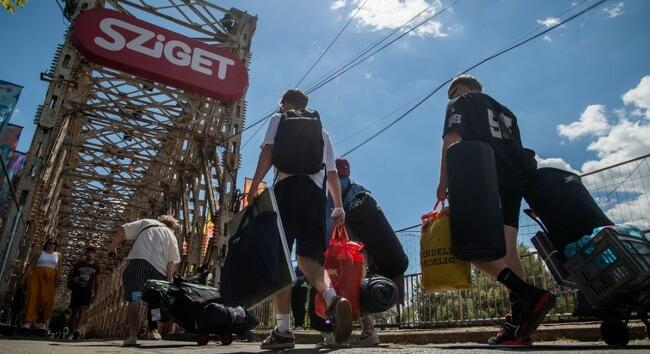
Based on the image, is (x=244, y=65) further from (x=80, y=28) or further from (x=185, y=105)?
(x=80, y=28)

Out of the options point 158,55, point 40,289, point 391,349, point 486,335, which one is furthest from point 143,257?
point 158,55

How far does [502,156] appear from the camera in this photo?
3098 mm

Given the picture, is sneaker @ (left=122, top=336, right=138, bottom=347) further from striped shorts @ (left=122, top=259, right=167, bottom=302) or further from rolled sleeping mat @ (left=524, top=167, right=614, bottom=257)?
rolled sleeping mat @ (left=524, top=167, right=614, bottom=257)

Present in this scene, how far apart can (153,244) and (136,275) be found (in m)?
0.41

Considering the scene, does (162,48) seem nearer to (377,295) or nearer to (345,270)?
(345,270)

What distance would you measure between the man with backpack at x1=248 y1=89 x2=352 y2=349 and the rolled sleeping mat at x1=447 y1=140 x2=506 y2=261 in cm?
87

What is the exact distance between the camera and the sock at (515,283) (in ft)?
8.54

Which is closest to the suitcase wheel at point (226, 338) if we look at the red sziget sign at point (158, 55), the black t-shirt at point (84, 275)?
the black t-shirt at point (84, 275)

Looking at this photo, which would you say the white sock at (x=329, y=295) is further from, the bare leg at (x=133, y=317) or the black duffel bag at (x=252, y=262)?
the bare leg at (x=133, y=317)

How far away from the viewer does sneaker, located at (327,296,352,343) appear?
2611 millimetres

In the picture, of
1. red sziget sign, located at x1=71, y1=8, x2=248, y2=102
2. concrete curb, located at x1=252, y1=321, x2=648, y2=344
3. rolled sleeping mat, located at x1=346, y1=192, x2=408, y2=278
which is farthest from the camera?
red sziget sign, located at x1=71, y1=8, x2=248, y2=102

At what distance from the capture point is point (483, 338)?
14.2 ft

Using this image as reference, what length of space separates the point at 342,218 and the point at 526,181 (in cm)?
139

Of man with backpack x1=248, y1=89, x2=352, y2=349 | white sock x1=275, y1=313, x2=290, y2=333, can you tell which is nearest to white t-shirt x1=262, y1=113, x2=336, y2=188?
man with backpack x1=248, y1=89, x2=352, y2=349
